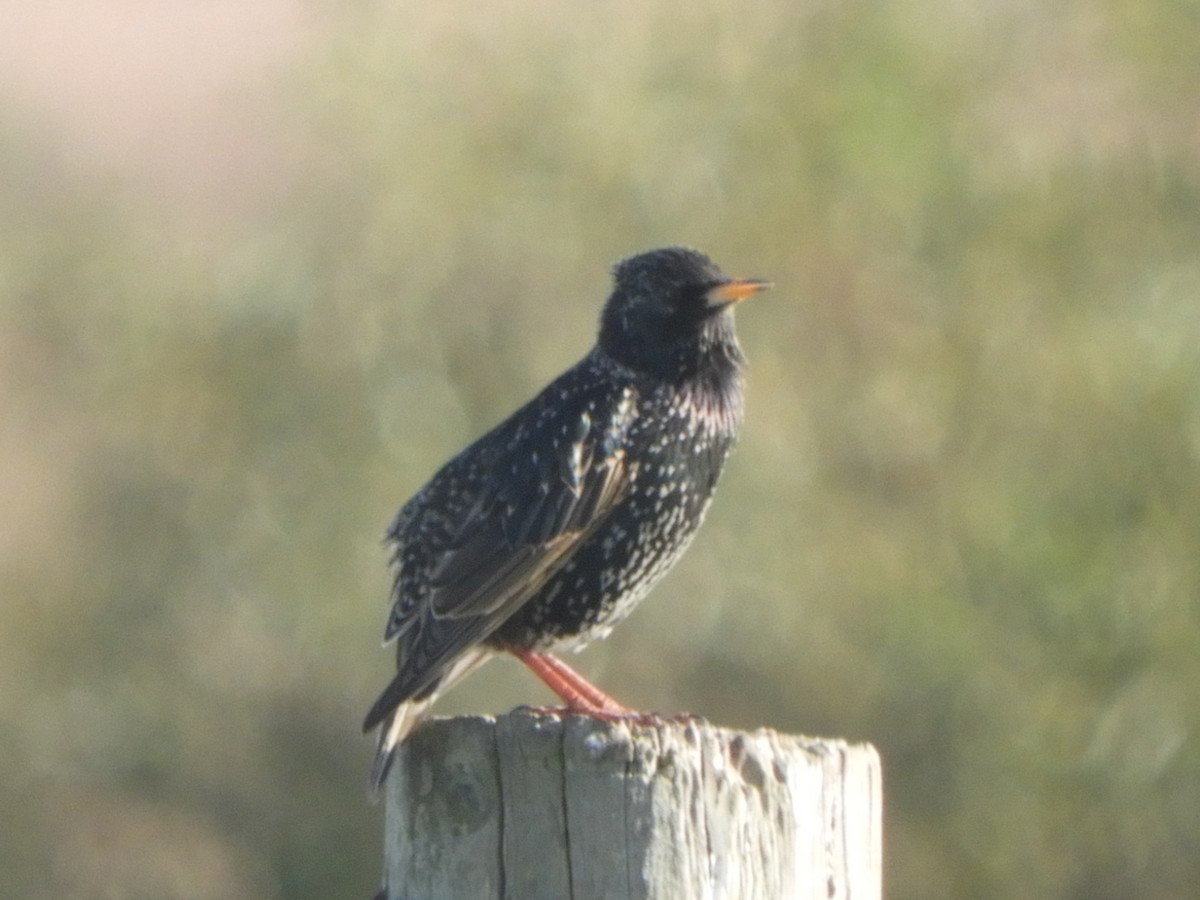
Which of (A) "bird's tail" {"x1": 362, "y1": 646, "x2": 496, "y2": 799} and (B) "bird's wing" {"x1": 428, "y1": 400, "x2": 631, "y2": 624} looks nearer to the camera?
(A) "bird's tail" {"x1": 362, "y1": 646, "x2": 496, "y2": 799}

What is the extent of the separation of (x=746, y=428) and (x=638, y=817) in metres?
5.61

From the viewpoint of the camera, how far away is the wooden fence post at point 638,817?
3.40 meters

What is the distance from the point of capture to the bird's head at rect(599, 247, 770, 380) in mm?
5875

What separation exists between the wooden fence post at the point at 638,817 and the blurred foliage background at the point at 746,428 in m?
4.91

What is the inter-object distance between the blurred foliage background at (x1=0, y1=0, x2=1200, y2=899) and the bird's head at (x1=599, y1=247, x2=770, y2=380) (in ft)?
9.22

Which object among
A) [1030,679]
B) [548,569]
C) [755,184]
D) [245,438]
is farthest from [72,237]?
[548,569]

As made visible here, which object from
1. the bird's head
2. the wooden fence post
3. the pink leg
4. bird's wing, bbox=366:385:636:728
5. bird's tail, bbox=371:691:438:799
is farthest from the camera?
the bird's head

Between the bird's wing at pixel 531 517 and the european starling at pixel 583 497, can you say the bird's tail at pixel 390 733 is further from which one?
the bird's wing at pixel 531 517

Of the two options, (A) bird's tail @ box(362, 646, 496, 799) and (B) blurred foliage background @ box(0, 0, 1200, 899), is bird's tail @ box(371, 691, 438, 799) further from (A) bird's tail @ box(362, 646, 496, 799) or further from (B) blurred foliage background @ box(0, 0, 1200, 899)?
(B) blurred foliage background @ box(0, 0, 1200, 899)

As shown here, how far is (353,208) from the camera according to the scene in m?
9.55

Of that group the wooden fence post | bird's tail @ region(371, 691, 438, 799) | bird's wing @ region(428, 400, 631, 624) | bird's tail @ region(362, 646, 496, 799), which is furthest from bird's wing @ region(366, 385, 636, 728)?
the wooden fence post

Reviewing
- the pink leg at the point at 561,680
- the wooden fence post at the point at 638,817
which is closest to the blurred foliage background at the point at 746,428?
the pink leg at the point at 561,680

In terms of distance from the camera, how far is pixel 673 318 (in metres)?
5.92

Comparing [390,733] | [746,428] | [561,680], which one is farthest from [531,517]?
[746,428]
